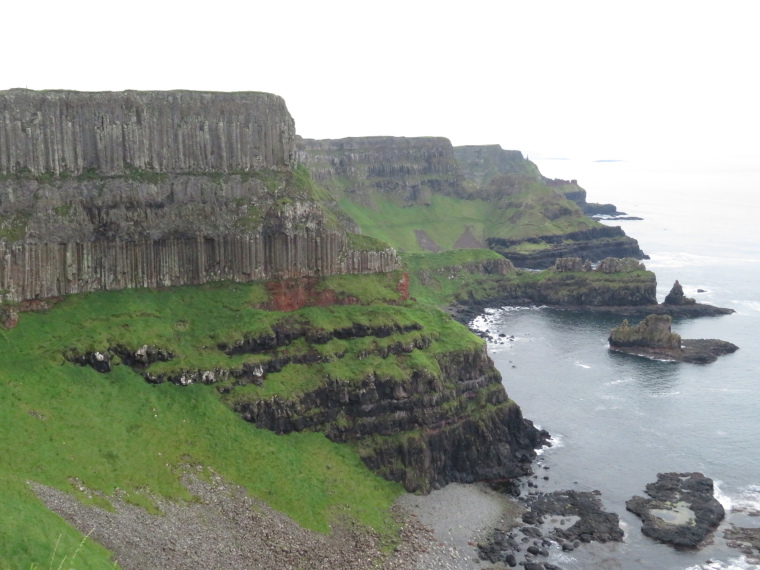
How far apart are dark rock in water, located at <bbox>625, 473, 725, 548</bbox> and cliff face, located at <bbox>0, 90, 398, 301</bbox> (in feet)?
147

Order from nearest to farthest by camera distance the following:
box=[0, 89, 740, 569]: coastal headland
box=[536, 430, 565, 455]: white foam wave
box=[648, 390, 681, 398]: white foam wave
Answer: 1. box=[0, 89, 740, 569]: coastal headland
2. box=[536, 430, 565, 455]: white foam wave
3. box=[648, 390, 681, 398]: white foam wave

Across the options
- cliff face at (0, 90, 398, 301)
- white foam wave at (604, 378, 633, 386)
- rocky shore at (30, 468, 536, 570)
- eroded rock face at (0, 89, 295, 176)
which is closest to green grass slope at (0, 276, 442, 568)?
rocky shore at (30, 468, 536, 570)

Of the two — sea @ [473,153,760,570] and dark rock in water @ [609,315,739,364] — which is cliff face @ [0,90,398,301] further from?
dark rock in water @ [609,315,739,364]

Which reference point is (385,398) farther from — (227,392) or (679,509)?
(679,509)

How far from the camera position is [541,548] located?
83750 mm

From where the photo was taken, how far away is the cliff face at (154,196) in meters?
91.0

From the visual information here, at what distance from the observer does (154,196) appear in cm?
9850

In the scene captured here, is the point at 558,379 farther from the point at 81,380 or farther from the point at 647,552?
the point at 81,380

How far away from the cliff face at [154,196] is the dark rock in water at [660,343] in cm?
6812

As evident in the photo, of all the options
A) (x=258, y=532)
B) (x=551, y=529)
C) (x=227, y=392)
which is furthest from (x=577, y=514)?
(x=227, y=392)

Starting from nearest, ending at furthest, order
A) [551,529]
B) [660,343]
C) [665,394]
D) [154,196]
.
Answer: [551,529] < [154,196] < [665,394] < [660,343]

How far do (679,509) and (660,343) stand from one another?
230 feet

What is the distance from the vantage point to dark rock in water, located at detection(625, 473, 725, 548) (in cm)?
8606

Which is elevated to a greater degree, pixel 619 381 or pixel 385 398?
pixel 385 398
